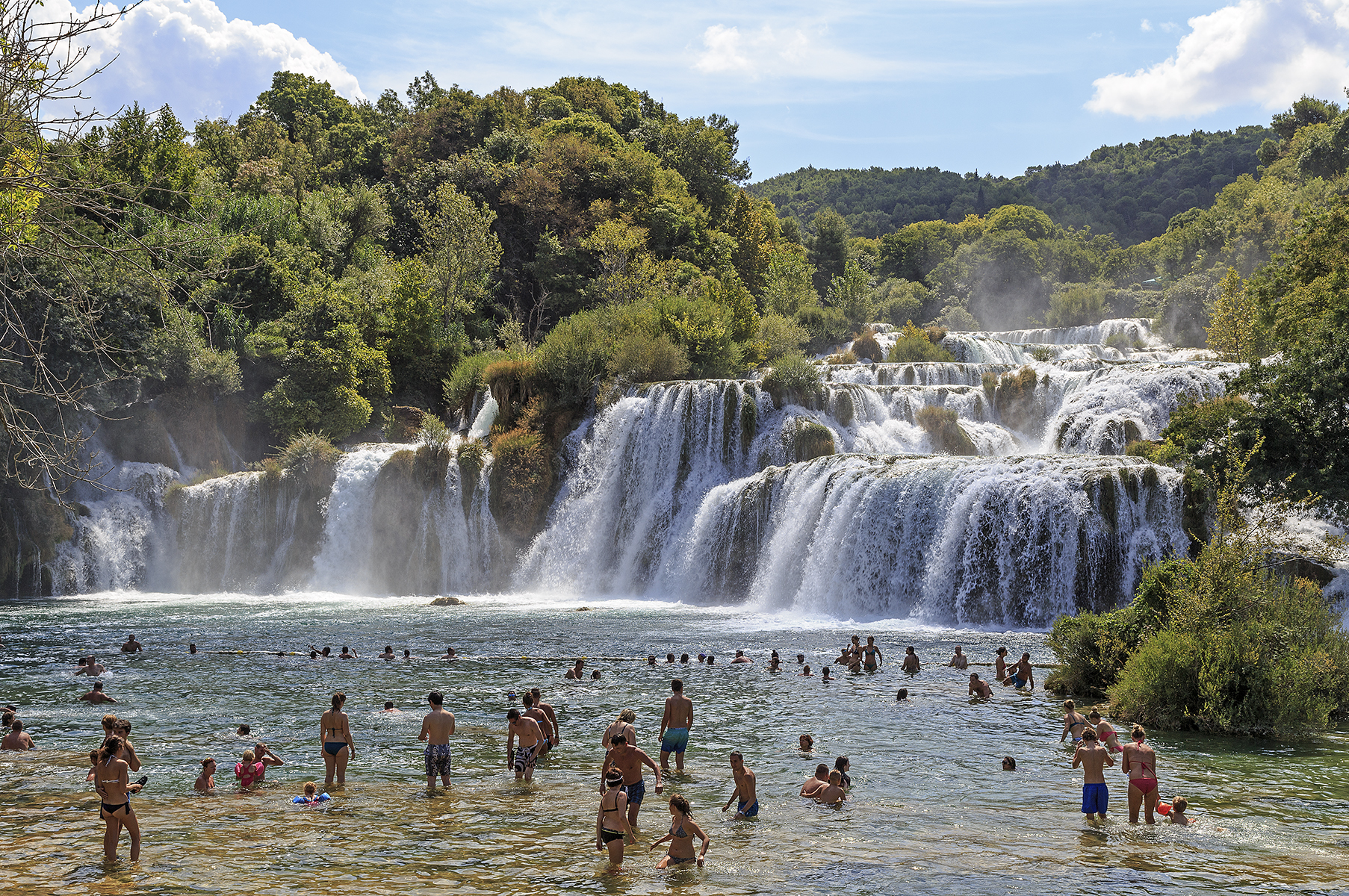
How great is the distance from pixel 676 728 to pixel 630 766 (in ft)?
9.64

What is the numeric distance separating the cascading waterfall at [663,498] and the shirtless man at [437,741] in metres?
19.3

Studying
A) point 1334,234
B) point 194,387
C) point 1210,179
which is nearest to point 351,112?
point 194,387

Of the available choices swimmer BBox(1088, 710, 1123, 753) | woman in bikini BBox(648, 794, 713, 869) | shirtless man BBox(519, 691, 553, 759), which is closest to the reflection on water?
woman in bikini BBox(648, 794, 713, 869)

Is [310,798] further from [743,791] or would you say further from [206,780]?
[743,791]

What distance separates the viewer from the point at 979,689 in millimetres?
19344

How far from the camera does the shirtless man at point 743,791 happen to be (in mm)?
12242

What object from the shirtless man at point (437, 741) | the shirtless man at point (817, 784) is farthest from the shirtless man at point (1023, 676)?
the shirtless man at point (437, 741)

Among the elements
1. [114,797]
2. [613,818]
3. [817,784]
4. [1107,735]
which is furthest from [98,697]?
[1107,735]

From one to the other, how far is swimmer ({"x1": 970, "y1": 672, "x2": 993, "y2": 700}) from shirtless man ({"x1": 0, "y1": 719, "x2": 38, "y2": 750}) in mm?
16430

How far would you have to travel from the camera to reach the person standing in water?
12.2m

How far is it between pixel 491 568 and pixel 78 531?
16993mm

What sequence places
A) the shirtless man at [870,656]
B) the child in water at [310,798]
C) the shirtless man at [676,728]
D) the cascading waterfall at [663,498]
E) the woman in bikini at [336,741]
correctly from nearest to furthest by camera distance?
the child in water at [310,798] → the woman in bikini at [336,741] → the shirtless man at [676,728] → the shirtless man at [870,656] → the cascading waterfall at [663,498]

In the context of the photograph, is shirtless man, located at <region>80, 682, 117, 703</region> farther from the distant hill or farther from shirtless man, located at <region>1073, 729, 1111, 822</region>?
the distant hill

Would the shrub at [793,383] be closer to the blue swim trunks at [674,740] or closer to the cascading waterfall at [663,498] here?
the cascading waterfall at [663,498]
